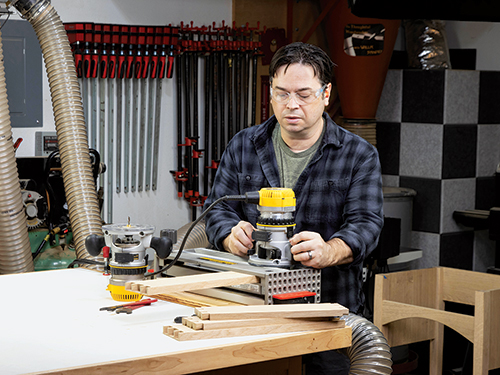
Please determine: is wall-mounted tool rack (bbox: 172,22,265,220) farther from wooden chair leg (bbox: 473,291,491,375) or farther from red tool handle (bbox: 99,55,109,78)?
wooden chair leg (bbox: 473,291,491,375)

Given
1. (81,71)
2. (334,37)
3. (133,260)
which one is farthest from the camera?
(334,37)

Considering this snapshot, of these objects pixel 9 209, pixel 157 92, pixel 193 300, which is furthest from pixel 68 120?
pixel 193 300

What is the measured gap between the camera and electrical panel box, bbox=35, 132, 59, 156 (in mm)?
3758

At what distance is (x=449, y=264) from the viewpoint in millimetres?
4312

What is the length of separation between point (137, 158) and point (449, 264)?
2054 millimetres

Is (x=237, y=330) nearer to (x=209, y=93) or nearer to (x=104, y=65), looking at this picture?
(x=104, y=65)

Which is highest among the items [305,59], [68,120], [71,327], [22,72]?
[22,72]

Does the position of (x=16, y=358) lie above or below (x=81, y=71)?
below

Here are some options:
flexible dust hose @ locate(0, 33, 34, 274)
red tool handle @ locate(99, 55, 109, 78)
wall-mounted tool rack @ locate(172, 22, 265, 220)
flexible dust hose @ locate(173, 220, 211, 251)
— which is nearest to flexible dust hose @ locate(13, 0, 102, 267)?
flexible dust hose @ locate(0, 33, 34, 274)

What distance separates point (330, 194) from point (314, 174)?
0.08 m

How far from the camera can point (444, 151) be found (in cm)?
420

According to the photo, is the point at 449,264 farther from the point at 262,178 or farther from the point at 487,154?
the point at 262,178

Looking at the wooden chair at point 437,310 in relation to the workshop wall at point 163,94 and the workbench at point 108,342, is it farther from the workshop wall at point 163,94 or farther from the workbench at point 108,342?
the workshop wall at point 163,94

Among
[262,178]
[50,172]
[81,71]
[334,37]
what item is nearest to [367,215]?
[262,178]
